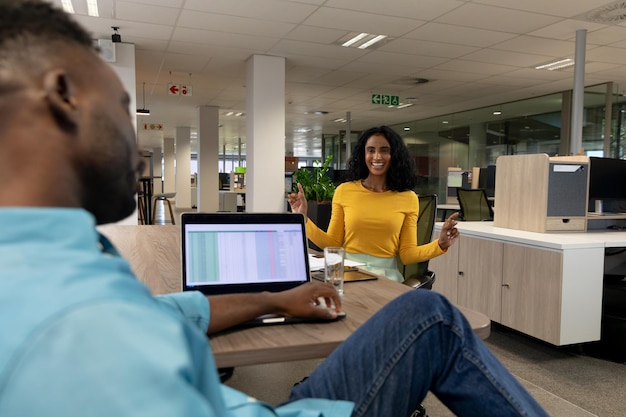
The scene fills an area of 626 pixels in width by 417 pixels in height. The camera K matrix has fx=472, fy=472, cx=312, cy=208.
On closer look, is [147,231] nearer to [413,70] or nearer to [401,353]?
[401,353]

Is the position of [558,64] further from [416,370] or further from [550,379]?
[416,370]

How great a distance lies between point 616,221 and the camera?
366cm

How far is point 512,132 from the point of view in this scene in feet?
32.4

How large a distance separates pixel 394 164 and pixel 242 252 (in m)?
1.43

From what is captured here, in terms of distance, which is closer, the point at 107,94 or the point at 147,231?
the point at 107,94

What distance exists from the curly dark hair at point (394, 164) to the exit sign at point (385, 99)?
20.6 ft

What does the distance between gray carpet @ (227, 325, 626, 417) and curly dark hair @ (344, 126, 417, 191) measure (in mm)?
1083

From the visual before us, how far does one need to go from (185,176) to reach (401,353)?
15.4 m

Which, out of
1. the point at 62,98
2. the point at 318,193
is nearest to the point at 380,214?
the point at 62,98

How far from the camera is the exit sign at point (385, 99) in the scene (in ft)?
28.6

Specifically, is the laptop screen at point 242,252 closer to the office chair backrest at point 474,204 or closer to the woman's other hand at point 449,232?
the woman's other hand at point 449,232

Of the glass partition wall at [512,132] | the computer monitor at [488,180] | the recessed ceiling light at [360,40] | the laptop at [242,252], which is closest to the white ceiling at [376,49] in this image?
the recessed ceiling light at [360,40]

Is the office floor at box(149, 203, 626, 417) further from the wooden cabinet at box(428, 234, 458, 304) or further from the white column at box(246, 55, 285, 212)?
the white column at box(246, 55, 285, 212)

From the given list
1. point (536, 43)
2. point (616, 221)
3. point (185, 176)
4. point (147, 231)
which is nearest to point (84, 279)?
point (147, 231)
